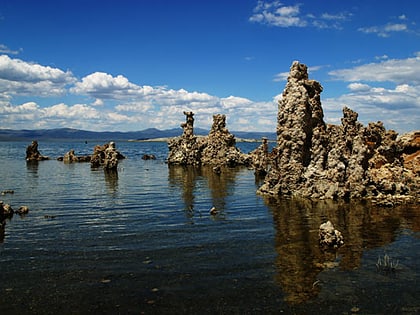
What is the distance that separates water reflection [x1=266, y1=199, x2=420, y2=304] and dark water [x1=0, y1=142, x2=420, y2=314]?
0.08 metres

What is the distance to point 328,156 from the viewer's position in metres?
41.8

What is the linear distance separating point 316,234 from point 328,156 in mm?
17302

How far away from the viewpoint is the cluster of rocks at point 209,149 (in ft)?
301

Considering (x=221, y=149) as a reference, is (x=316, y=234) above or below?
below

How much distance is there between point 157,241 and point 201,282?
7648 mm

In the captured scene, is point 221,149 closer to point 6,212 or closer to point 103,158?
point 103,158

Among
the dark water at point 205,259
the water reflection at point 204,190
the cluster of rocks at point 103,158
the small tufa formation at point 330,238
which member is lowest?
the dark water at point 205,259

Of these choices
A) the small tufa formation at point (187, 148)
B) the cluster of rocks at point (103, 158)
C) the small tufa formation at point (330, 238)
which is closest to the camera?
the small tufa formation at point (330, 238)

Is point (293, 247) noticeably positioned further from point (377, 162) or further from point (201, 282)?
point (377, 162)

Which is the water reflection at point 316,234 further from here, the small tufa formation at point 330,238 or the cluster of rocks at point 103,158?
the cluster of rocks at point 103,158

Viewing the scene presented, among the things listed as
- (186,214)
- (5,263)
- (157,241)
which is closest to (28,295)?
(5,263)

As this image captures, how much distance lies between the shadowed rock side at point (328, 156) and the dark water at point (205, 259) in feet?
14.9

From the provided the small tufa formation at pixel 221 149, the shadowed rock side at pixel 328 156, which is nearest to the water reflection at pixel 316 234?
the shadowed rock side at pixel 328 156

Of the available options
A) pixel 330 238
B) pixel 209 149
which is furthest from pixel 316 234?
pixel 209 149
